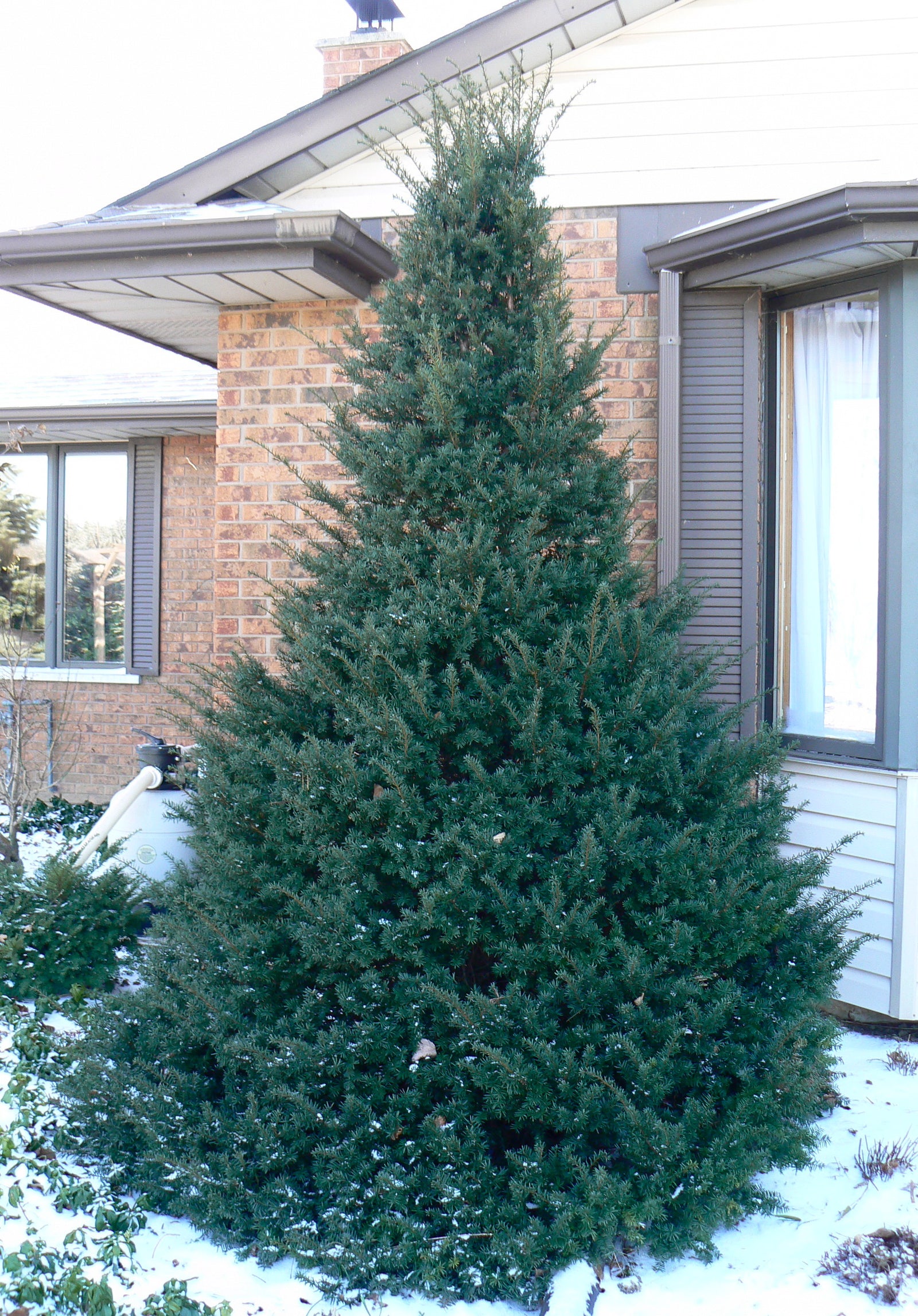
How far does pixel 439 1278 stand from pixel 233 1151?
645mm

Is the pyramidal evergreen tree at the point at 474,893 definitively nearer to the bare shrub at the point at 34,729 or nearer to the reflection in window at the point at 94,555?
the bare shrub at the point at 34,729

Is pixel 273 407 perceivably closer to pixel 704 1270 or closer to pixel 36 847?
pixel 704 1270

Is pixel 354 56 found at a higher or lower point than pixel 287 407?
higher

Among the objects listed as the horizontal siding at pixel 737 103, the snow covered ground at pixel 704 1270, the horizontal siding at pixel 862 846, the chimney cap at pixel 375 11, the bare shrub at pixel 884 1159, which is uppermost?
the chimney cap at pixel 375 11

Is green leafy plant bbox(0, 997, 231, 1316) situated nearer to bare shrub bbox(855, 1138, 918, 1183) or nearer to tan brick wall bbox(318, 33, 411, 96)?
bare shrub bbox(855, 1138, 918, 1183)

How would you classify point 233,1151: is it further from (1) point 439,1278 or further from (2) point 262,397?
(2) point 262,397

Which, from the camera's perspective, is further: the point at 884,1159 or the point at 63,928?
the point at 63,928

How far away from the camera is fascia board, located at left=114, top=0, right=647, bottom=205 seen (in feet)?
13.6

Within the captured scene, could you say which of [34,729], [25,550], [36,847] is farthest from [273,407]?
[25,550]

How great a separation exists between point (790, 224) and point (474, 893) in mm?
2851

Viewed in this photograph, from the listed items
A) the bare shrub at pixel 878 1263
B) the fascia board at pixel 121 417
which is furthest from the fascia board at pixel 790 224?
the fascia board at pixel 121 417

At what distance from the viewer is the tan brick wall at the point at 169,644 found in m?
8.42

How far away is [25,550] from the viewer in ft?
30.4

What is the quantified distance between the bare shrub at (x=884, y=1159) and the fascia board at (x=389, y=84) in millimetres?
4260
